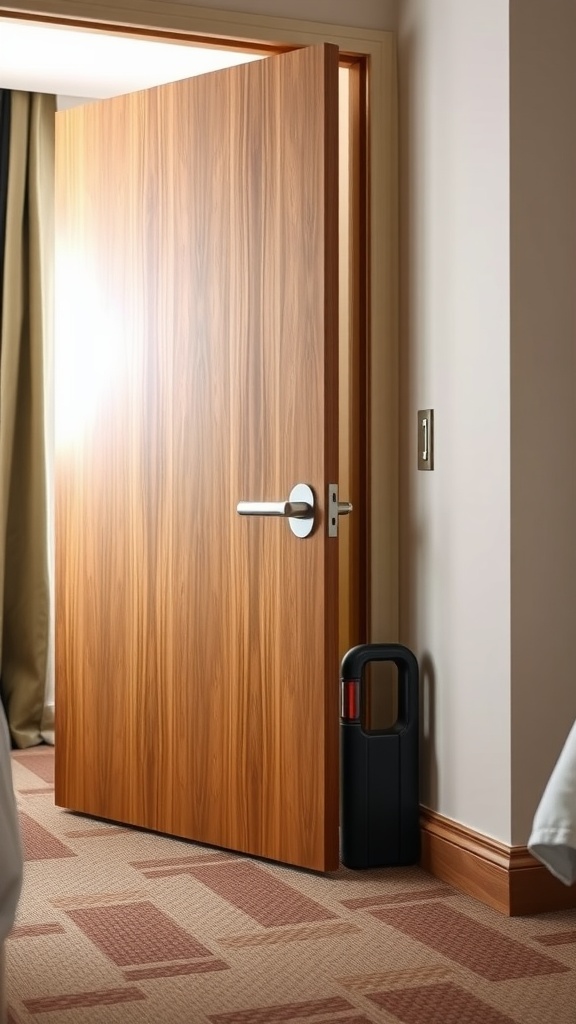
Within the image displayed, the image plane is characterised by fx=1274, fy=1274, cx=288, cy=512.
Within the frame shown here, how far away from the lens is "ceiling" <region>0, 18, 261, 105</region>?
3.22 metres

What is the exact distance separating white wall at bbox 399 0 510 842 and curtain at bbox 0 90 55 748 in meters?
1.77

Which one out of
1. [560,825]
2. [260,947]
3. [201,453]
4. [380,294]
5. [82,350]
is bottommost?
[260,947]

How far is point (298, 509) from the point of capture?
2.75 m

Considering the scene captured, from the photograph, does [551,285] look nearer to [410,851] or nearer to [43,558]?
[410,851]

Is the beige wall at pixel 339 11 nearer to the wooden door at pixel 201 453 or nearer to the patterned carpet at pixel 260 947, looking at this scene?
the wooden door at pixel 201 453

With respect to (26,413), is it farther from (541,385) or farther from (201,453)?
(541,385)

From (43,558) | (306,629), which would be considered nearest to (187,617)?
(306,629)

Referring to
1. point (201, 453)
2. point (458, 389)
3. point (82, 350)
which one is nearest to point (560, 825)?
point (458, 389)

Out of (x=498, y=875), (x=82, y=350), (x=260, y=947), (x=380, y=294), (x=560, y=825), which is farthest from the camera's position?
(x=82, y=350)

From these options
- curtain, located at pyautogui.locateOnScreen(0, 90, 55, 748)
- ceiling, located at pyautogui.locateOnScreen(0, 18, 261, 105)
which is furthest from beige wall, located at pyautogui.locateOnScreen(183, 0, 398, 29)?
curtain, located at pyautogui.locateOnScreen(0, 90, 55, 748)

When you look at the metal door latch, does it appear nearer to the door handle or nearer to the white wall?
the door handle

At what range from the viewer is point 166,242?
305 centimetres

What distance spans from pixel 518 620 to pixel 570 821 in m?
1.10

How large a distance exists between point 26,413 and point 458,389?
2.15 metres
